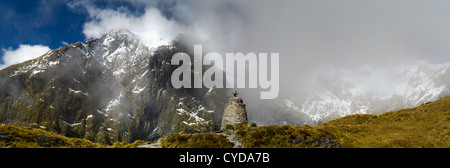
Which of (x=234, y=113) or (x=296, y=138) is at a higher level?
(x=234, y=113)

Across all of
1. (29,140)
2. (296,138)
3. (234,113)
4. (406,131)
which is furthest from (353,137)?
(29,140)

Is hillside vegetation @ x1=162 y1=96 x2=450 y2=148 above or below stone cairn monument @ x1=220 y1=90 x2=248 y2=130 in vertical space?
below

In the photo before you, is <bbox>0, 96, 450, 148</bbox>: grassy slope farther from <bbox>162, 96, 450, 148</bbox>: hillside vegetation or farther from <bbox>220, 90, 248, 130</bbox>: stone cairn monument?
<bbox>220, 90, 248, 130</bbox>: stone cairn monument

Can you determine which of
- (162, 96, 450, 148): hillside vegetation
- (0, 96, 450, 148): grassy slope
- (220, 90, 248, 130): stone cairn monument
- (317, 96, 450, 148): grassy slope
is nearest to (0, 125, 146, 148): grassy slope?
(0, 96, 450, 148): grassy slope

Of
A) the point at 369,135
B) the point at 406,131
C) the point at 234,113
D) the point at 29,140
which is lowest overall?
the point at 29,140

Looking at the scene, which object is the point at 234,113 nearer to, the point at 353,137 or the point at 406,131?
the point at 353,137

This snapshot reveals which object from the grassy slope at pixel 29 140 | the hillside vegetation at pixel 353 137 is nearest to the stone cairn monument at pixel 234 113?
the hillside vegetation at pixel 353 137

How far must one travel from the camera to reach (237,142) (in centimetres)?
1802

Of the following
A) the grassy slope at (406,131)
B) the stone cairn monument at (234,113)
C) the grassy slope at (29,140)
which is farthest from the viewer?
the stone cairn monument at (234,113)

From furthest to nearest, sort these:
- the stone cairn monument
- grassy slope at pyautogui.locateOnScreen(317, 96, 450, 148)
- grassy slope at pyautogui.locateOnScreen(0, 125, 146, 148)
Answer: the stone cairn monument < grassy slope at pyautogui.locateOnScreen(317, 96, 450, 148) < grassy slope at pyautogui.locateOnScreen(0, 125, 146, 148)

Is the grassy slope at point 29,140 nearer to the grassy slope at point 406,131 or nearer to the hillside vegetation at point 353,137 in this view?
the hillside vegetation at point 353,137
